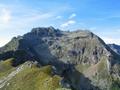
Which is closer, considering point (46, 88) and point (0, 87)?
point (46, 88)

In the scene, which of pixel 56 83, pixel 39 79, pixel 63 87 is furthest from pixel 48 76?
pixel 63 87

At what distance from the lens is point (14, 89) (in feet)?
624

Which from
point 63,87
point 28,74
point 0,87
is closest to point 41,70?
point 28,74

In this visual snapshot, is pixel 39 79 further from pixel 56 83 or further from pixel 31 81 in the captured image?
pixel 56 83

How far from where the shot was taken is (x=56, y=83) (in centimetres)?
16462

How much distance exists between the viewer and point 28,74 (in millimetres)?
197750

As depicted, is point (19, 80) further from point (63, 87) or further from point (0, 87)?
point (63, 87)

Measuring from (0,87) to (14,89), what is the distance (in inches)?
501

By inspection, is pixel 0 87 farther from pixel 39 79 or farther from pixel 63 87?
pixel 63 87

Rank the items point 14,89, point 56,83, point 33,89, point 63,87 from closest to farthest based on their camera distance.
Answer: point 63,87 < point 56,83 < point 33,89 < point 14,89

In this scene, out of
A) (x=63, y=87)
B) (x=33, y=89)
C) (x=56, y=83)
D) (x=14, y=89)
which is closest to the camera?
(x=63, y=87)

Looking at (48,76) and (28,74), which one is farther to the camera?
(28,74)

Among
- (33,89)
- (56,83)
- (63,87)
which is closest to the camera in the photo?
(63,87)

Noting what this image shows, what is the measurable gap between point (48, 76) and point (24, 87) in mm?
15161
